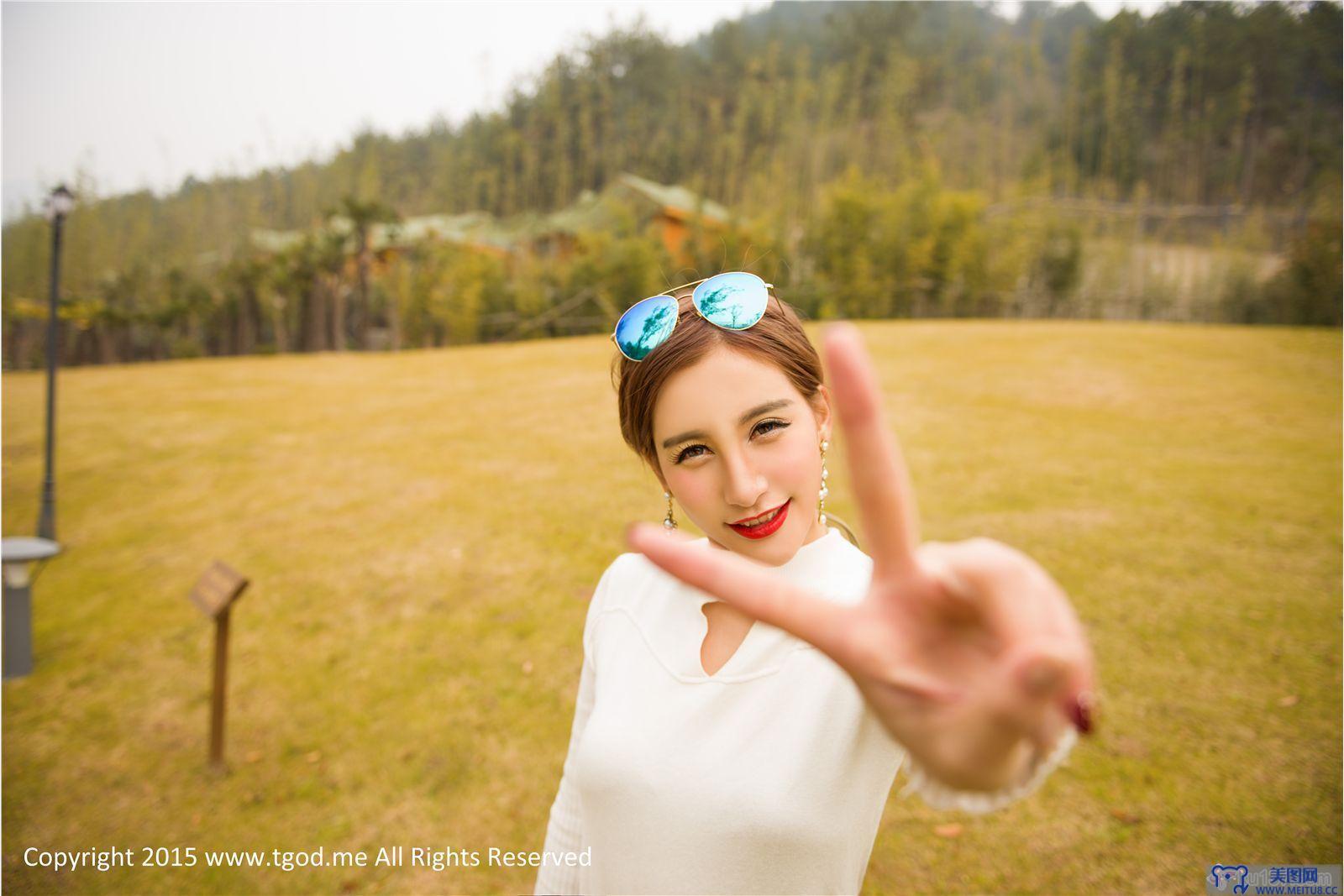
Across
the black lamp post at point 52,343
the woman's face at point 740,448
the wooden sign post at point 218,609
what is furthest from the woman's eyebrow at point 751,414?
the black lamp post at point 52,343

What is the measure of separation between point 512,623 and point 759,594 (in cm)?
439

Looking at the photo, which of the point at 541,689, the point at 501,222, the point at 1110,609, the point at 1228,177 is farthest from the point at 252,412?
the point at 1228,177

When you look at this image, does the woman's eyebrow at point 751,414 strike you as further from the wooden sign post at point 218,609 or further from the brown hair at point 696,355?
the wooden sign post at point 218,609

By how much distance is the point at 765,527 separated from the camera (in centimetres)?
110

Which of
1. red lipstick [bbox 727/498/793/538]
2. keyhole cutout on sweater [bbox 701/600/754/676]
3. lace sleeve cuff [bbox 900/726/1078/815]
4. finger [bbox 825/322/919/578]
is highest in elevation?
finger [bbox 825/322/919/578]

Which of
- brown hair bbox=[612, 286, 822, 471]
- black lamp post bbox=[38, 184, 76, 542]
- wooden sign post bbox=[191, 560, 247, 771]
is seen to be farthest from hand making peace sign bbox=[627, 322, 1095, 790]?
black lamp post bbox=[38, 184, 76, 542]

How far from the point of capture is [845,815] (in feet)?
3.26

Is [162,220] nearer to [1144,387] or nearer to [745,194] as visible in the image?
[745,194]

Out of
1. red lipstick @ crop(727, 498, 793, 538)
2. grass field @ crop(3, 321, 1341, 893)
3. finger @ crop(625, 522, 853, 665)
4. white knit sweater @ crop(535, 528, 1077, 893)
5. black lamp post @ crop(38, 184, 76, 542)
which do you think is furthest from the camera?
black lamp post @ crop(38, 184, 76, 542)

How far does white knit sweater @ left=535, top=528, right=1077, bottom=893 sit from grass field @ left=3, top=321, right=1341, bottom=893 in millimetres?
611

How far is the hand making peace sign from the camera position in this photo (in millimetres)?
505

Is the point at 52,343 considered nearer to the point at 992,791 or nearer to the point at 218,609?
the point at 218,609

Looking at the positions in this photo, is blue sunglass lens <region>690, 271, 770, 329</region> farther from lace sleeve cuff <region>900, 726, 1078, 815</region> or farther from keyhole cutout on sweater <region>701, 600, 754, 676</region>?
lace sleeve cuff <region>900, 726, 1078, 815</region>

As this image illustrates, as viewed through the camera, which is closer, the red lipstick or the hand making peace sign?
the hand making peace sign
